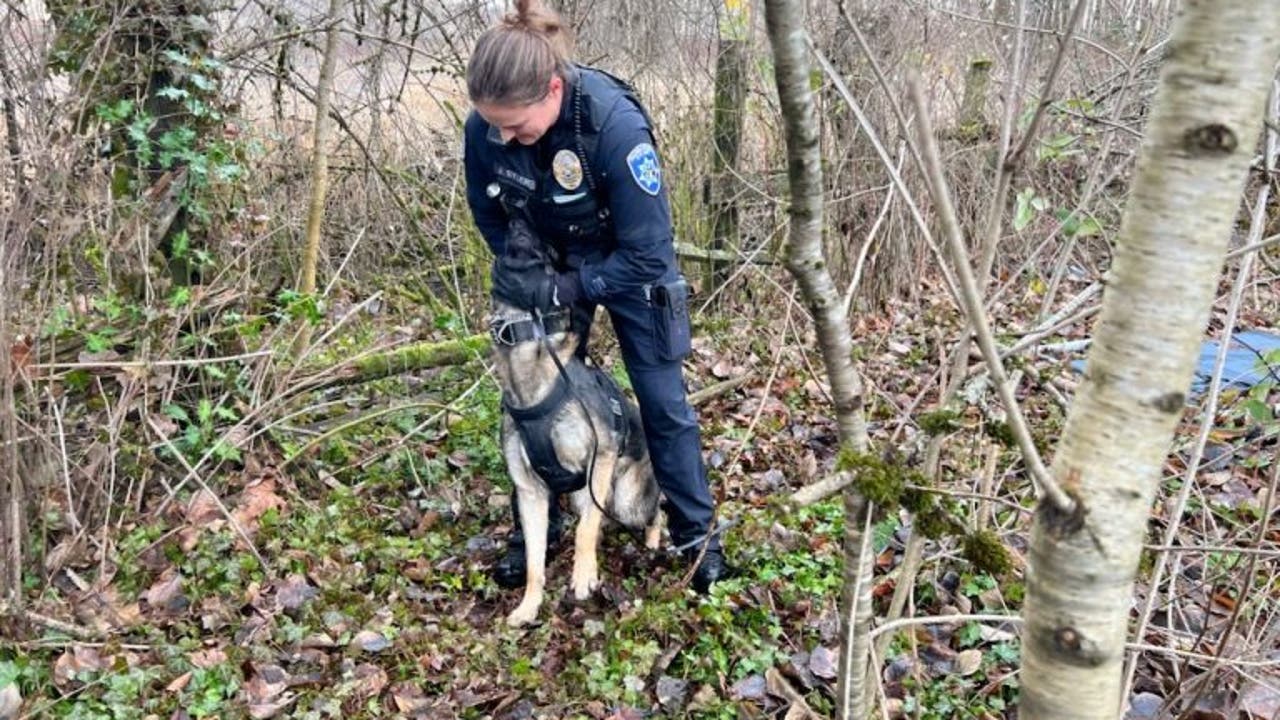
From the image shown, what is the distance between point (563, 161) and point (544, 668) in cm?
Result: 180

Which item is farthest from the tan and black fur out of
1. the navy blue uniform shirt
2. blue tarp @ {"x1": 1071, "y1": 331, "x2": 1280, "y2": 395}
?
blue tarp @ {"x1": 1071, "y1": 331, "x2": 1280, "y2": 395}

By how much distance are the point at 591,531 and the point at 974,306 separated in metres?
2.64

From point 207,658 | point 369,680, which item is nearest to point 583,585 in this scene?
point 369,680

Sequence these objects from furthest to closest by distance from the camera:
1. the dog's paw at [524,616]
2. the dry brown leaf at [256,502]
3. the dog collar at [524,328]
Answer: the dry brown leaf at [256,502] < the dog's paw at [524,616] < the dog collar at [524,328]

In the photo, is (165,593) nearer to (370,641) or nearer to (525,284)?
(370,641)

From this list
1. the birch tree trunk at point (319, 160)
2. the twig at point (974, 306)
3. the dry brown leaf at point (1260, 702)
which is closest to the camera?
the twig at point (974, 306)

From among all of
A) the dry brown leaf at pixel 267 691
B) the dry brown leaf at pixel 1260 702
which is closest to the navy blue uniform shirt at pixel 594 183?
the dry brown leaf at pixel 267 691

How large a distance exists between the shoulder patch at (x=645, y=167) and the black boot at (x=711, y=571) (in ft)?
4.64

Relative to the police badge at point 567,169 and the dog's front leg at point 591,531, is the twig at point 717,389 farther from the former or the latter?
the police badge at point 567,169

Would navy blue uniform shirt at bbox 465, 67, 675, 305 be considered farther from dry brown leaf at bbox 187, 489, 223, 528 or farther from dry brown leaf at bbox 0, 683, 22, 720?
dry brown leaf at bbox 0, 683, 22, 720

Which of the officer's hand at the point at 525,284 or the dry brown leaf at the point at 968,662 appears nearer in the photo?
the dry brown leaf at the point at 968,662

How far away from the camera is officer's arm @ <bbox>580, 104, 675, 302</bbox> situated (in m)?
3.18

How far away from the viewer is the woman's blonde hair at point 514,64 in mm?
2975

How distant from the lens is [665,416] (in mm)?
3588
